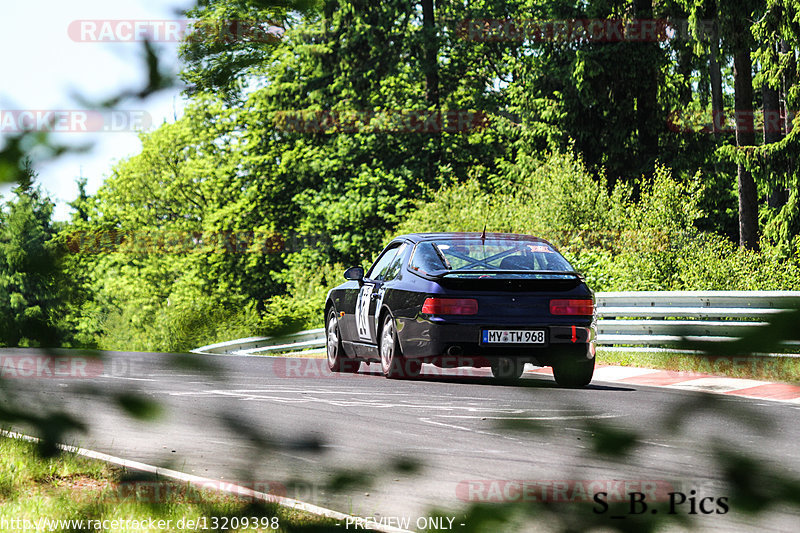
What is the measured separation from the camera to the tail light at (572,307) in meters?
9.73

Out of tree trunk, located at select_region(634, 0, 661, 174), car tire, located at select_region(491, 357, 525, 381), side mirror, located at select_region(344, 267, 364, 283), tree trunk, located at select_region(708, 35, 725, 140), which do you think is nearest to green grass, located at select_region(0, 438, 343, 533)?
car tire, located at select_region(491, 357, 525, 381)

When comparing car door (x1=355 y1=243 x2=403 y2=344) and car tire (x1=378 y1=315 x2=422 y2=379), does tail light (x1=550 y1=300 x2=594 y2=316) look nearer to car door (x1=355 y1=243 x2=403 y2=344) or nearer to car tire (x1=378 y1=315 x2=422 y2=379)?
car tire (x1=378 y1=315 x2=422 y2=379)

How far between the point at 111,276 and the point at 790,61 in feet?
82.2

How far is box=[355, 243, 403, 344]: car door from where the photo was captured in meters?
10.9

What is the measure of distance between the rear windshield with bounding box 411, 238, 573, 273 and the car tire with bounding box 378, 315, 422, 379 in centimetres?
63

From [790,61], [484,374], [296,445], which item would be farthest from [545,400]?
[790,61]

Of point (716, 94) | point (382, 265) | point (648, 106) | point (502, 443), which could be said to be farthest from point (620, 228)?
point (502, 443)

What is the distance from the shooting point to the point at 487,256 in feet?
33.8

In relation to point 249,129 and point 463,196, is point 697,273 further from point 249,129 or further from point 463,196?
point 249,129

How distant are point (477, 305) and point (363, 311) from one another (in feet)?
6.67

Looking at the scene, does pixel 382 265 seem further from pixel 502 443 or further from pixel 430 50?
pixel 430 50

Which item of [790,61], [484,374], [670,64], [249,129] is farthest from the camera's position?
[670,64]

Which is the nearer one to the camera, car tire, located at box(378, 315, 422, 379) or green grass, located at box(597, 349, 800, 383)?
green grass, located at box(597, 349, 800, 383)

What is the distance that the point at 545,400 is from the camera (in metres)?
1.57
